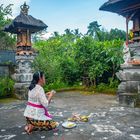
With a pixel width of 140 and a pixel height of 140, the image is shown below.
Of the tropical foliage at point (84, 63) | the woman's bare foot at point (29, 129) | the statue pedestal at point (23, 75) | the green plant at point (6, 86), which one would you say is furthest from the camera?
the tropical foliage at point (84, 63)

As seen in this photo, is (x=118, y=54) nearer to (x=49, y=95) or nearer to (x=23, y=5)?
(x=23, y=5)

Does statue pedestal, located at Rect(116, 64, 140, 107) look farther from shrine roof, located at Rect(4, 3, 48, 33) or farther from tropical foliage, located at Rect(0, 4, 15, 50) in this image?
tropical foliage, located at Rect(0, 4, 15, 50)

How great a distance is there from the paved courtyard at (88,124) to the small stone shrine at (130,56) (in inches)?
23.5

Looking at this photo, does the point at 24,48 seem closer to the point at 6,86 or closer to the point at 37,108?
the point at 6,86

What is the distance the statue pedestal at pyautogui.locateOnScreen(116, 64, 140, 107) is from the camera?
11.1 meters

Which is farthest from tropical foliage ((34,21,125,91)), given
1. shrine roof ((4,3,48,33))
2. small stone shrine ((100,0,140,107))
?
small stone shrine ((100,0,140,107))

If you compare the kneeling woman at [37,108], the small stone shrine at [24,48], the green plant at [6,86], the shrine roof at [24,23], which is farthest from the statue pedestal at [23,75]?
the kneeling woman at [37,108]

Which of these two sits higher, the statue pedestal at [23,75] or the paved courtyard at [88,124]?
the statue pedestal at [23,75]

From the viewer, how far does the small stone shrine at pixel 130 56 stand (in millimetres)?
11102

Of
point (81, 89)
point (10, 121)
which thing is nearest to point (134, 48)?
point (10, 121)

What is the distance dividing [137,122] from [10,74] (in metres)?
9.91

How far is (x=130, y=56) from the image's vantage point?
37.9 ft

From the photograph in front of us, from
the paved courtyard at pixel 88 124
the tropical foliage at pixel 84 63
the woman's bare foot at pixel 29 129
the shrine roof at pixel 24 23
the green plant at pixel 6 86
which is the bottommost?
the paved courtyard at pixel 88 124

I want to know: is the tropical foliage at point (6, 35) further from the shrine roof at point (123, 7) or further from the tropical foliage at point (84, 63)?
the shrine roof at point (123, 7)
